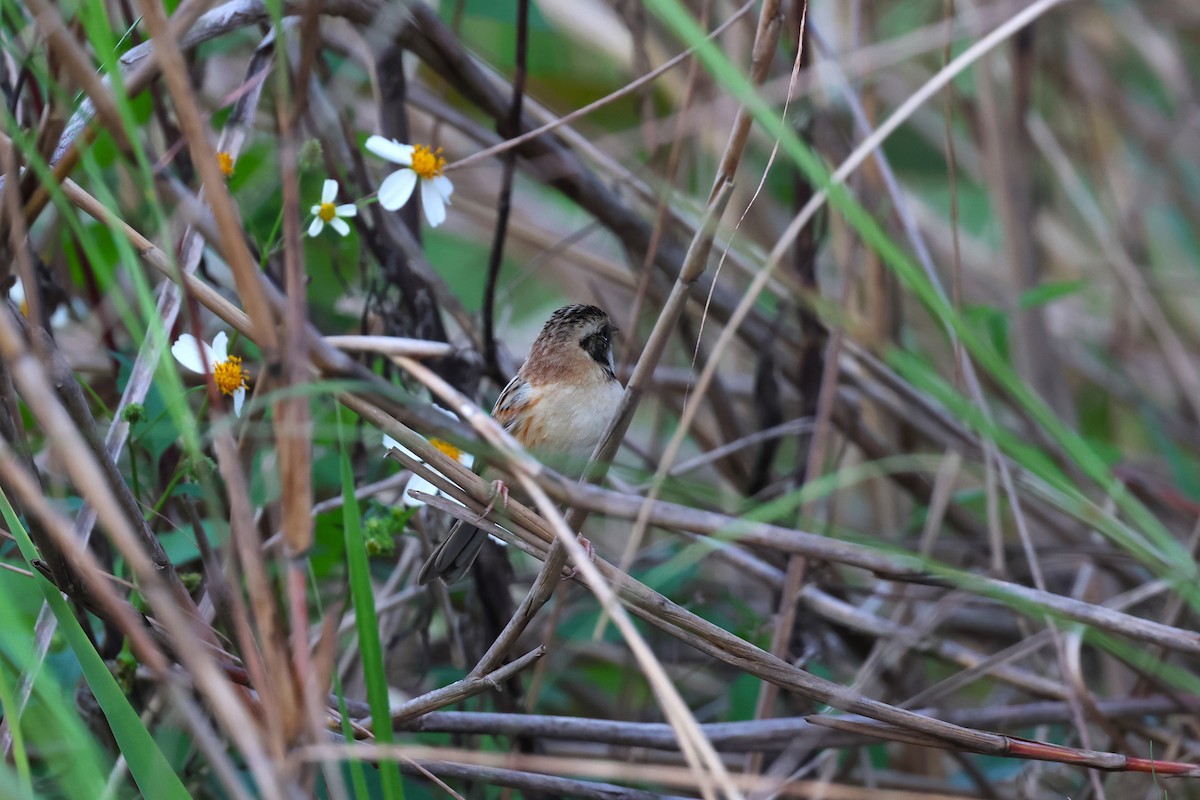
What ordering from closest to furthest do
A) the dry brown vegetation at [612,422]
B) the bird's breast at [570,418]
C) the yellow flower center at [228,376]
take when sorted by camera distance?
the dry brown vegetation at [612,422]
the yellow flower center at [228,376]
the bird's breast at [570,418]

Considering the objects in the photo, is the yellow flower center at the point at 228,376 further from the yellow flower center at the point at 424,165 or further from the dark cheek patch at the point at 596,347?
the dark cheek patch at the point at 596,347

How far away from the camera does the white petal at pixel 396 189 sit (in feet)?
6.81

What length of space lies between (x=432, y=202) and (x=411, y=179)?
0.08 metres

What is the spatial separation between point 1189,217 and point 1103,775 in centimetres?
308

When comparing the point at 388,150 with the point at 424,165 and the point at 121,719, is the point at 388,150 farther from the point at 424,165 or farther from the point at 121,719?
the point at 121,719

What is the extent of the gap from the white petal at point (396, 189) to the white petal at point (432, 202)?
49 mm

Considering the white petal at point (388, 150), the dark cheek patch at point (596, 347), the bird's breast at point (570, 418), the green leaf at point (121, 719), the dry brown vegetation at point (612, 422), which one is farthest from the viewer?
the dark cheek patch at point (596, 347)

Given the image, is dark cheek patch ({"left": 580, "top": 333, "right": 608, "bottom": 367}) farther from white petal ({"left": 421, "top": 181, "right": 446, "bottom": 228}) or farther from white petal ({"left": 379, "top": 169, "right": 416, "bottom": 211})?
white petal ({"left": 379, "top": 169, "right": 416, "bottom": 211})

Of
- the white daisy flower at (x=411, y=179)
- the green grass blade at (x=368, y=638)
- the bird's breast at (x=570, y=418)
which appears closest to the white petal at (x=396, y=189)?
the white daisy flower at (x=411, y=179)

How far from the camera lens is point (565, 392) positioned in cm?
248

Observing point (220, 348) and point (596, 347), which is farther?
point (596, 347)

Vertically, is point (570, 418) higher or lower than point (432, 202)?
lower

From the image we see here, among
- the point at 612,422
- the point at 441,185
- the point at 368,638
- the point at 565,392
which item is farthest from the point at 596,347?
the point at 368,638

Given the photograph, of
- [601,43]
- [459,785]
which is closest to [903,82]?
[601,43]
